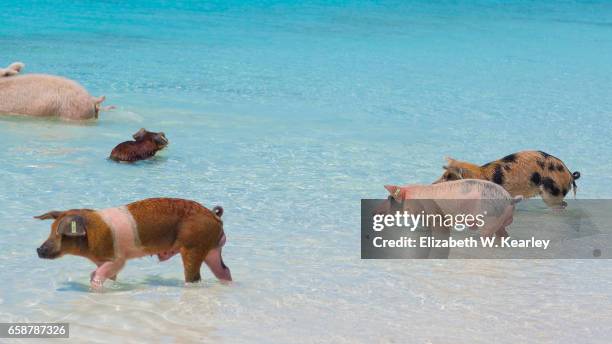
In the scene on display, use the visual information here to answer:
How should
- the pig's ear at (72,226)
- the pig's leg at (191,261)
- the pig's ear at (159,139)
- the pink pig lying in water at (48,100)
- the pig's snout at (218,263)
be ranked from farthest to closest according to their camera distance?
the pink pig lying in water at (48,100) → the pig's ear at (159,139) → the pig's snout at (218,263) → the pig's leg at (191,261) → the pig's ear at (72,226)

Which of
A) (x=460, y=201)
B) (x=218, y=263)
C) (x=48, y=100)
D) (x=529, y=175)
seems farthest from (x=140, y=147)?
(x=218, y=263)

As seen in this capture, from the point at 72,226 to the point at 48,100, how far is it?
6295 mm

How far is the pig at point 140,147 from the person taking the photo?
9.83 metres

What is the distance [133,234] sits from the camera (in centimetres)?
579

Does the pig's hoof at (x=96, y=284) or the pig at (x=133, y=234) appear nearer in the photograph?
the pig at (x=133, y=234)

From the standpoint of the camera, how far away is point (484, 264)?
727cm

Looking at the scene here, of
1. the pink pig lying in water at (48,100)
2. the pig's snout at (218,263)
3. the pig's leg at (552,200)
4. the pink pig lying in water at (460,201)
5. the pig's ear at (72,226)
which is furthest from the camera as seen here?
the pink pig lying in water at (48,100)

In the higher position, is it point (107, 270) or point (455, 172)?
point (455, 172)

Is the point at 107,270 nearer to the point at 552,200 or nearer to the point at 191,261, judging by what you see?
the point at 191,261

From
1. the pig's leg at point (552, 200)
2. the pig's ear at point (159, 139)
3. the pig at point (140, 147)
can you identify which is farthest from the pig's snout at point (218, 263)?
the pig's ear at point (159, 139)

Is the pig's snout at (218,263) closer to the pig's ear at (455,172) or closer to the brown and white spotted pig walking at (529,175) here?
the pig's ear at (455,172)

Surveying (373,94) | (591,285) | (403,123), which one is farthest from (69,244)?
(373,94)

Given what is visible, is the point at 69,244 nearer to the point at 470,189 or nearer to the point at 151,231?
the point at 151,231

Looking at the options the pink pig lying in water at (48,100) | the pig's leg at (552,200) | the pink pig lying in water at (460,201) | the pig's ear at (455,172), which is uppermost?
the pink pig lying in water at (48,100)
